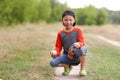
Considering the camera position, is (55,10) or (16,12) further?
(55,10)

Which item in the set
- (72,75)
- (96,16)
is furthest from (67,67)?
(96,16)

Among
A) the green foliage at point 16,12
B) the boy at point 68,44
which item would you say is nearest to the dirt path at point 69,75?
the boy at point 68,44

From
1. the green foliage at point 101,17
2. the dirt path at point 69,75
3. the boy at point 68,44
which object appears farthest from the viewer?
the green foliage at point 101,17

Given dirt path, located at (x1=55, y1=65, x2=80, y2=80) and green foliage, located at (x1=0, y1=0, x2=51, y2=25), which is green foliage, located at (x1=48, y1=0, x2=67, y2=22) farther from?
dirt path, located at (x1=55, y1=65, x2=80, y2=80)

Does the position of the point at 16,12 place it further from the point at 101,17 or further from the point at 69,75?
the point at 101,17

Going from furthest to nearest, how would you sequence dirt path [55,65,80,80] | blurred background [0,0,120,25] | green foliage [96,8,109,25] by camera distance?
green foliage [96,8,109,25], blurred background [0,0,120,25], dirt path [55,65,80,80]

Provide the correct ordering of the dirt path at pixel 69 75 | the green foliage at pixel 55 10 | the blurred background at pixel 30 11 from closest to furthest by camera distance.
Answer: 1. the dirt path at pixel 69 75
2. the blurred background at pixel 30 11
3. the green foliage at pixel 55 10

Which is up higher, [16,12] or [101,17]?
[16,12]

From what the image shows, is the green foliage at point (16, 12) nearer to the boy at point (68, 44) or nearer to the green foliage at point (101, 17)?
the green foliage at point (101, 17)

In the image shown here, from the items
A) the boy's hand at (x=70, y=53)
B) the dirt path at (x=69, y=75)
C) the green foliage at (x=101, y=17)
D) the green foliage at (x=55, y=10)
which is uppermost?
the boy's hand at (x=70, y=53)

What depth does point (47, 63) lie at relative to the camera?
26.5 ft

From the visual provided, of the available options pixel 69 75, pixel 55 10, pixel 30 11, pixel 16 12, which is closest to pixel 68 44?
pixel 69 75

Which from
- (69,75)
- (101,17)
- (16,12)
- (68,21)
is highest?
(68,21)

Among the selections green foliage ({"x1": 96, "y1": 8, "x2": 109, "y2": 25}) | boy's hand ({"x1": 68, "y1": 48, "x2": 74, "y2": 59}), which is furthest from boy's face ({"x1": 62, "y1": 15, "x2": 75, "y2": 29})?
green foliage ({"x1": 96, "y1": 8, "x2": 109, "y2": 25})
